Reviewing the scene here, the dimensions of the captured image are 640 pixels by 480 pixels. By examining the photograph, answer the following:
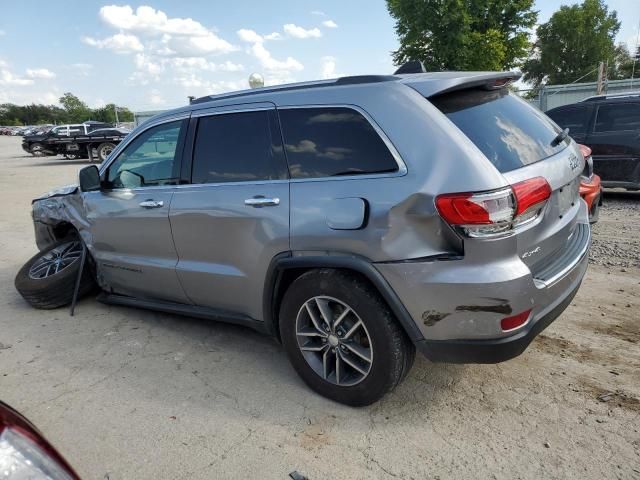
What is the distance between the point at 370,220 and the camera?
257 cm

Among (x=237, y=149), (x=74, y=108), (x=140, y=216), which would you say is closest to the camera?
(x=237, y=149)

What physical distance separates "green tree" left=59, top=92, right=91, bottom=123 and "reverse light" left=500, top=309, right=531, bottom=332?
114 meters

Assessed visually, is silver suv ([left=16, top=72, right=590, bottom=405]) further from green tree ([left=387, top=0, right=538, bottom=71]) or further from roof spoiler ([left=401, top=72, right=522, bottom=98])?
green tree ([left=387, top=0, right=538, bottom=71])

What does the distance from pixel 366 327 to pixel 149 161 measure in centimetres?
231

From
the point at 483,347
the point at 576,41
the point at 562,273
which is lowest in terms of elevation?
the point at 483,347

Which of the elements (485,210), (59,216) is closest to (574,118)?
(485,210)

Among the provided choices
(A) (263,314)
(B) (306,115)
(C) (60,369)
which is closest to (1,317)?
(C) (60,369)

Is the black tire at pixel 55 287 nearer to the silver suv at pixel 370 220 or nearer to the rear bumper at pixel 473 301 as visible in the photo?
the silver suv at pixel 370 220

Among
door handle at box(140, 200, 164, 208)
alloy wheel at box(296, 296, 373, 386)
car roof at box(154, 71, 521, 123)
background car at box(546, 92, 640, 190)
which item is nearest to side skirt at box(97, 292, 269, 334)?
alloy wheel at box(296, 296, 373, 386)

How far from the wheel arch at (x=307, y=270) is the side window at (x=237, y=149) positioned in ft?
1.80

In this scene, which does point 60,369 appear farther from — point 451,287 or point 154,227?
point 451,287

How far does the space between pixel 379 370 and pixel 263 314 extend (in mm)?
879

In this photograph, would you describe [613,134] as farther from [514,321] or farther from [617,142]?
[514,321]

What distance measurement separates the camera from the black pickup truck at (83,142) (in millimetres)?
22875
